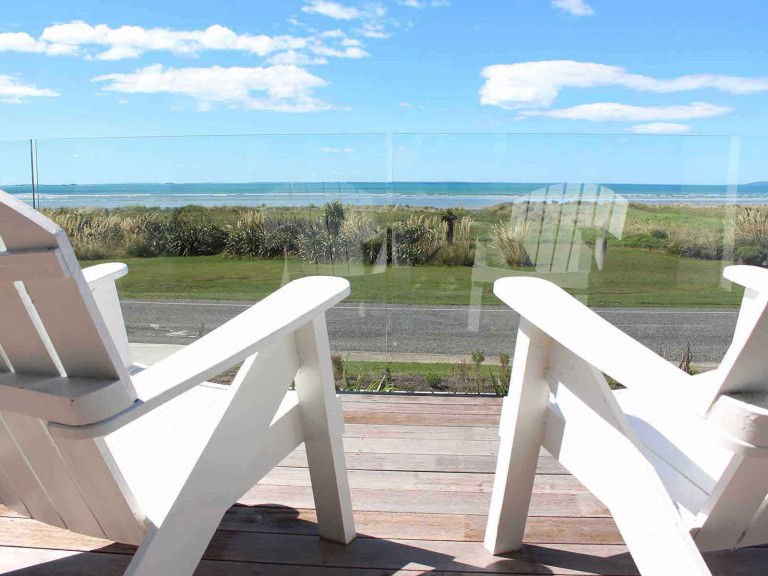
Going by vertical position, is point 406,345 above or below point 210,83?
below

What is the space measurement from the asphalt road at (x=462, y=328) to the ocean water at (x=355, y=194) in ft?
1.78

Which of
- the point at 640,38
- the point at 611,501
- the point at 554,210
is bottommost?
the point at 611,501

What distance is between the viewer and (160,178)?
9.78 feet

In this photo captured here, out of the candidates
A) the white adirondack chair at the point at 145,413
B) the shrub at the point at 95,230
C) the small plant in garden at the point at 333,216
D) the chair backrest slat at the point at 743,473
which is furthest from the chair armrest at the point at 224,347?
the shrub at the point at 95,230

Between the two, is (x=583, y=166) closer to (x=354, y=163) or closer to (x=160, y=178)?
(x=354, y=163)

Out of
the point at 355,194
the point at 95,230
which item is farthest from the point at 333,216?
the point at 95,230

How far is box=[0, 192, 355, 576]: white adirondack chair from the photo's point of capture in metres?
0.67

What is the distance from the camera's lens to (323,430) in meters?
1.31

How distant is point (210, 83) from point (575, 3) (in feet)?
96.8

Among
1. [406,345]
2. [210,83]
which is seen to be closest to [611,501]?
[406,345]

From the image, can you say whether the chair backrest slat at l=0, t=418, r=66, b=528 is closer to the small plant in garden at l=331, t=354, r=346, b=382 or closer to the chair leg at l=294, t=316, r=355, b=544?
the chair leg at l=294, t=316, r=355, b=544

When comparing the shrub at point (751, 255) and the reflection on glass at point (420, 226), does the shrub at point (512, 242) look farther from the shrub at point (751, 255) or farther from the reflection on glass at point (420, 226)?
the shrub at point (751, 255)

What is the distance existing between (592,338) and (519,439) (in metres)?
0.43

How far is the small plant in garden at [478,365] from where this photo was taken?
289cm
